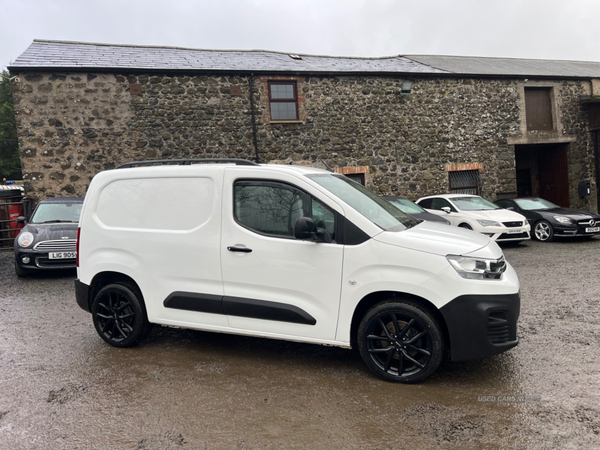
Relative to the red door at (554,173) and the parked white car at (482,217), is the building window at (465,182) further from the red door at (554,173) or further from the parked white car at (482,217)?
the red door at (554,173)

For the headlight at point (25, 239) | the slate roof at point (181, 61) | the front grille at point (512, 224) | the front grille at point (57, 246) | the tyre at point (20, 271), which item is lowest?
the tyre at point (20, 271)

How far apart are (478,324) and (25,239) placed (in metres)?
8.45

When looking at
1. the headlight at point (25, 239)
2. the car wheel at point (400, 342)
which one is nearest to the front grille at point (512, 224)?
the car wheel at point (400, 342)

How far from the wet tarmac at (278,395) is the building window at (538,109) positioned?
48.8 feet

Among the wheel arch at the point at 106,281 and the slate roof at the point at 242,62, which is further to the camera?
the slate roof at the point at 242,62

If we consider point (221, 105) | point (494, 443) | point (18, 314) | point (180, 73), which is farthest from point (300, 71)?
point (494, 443)

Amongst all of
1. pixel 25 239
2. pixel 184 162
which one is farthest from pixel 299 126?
pixel 184 162

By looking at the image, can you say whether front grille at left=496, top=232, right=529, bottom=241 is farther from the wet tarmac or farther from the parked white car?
the wet tarmac

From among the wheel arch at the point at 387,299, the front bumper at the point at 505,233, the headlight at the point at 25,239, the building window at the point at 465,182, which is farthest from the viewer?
the building window at the point at 465,182

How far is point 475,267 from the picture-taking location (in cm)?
343

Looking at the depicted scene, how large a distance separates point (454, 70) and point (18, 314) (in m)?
16.7

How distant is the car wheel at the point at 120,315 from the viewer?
4422 mm

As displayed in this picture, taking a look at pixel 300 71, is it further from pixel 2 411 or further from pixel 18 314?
pixel 2 411

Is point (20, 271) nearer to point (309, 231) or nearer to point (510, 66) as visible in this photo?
point (309, 231)
